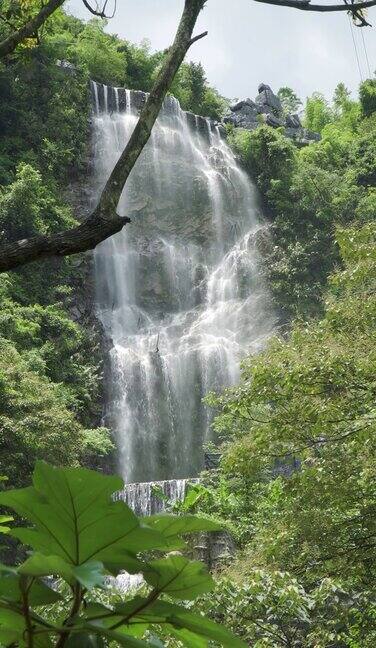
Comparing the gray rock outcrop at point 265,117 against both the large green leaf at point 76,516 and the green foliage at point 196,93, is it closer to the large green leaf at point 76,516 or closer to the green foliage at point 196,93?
the green foliage at point 196,93

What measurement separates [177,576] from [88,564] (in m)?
0.13

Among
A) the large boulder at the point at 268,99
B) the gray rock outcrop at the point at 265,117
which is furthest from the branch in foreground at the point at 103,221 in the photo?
the large boulder at the point at 268,99

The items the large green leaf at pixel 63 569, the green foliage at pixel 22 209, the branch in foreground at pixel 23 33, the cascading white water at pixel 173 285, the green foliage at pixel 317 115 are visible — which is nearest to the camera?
the large green leaf at pixel 63 569

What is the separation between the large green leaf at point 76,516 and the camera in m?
0.47

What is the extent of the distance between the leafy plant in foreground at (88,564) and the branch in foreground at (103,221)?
7.00 feet

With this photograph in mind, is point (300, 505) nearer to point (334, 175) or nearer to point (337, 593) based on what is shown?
point (337, 593)

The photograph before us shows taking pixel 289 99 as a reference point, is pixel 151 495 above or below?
below

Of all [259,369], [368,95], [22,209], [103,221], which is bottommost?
[259,369]

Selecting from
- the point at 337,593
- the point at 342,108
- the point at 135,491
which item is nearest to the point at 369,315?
the point at 337,593

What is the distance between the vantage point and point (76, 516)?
479 mm

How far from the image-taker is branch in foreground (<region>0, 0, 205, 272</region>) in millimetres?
2582

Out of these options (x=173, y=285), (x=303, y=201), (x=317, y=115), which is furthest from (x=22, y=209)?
(x=317, y=115)

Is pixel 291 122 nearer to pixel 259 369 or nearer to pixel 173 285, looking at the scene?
pixel 173 285

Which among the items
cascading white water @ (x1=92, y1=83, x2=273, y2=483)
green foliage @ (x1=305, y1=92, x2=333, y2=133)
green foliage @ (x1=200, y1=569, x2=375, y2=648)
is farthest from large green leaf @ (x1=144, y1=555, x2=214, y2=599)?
green foliage @ (x1=305, y1=92, x2=333, y2=133)
